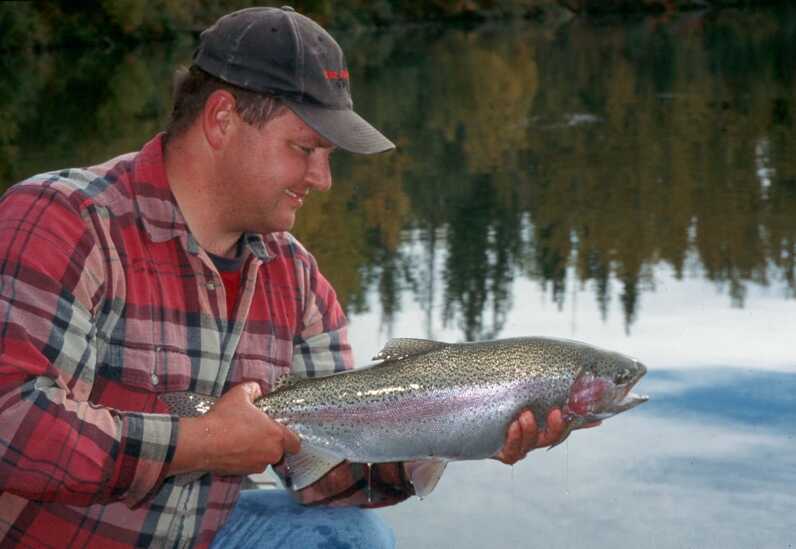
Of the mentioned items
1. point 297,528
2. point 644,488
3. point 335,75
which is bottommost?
point 644,488

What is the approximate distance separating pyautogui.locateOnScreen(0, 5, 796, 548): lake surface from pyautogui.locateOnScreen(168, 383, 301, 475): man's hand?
2.67 m

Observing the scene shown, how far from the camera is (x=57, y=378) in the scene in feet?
11.2

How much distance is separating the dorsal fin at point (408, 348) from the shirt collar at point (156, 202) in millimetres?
640

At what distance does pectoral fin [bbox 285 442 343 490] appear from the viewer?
398 centimetres

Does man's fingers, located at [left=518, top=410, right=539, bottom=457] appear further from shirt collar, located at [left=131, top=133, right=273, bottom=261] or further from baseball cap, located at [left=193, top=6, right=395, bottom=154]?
shirt collar, located at [left=131, top=133, right=273, bottom=261]

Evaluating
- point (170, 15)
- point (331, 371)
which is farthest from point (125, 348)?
point (170, 15)

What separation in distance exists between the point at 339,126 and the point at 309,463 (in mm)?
900

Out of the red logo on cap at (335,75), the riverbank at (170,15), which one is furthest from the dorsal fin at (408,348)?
the riverbank at (170,15)

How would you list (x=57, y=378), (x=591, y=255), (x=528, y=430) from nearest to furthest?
(x=57, y=378), (x=528, y=430), (x=591, y=255)

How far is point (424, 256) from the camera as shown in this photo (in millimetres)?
13164

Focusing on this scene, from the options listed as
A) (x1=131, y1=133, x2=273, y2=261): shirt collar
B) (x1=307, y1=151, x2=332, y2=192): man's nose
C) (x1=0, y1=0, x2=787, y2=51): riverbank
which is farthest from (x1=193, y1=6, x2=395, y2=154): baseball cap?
(x1=0, y1=0, x2=787, y2=51): riverbank

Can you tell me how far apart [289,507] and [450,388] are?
603mm

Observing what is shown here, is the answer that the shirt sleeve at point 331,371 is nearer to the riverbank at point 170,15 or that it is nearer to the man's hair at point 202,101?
the man's hair at point 202,101

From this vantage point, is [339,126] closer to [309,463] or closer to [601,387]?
[309,463]
